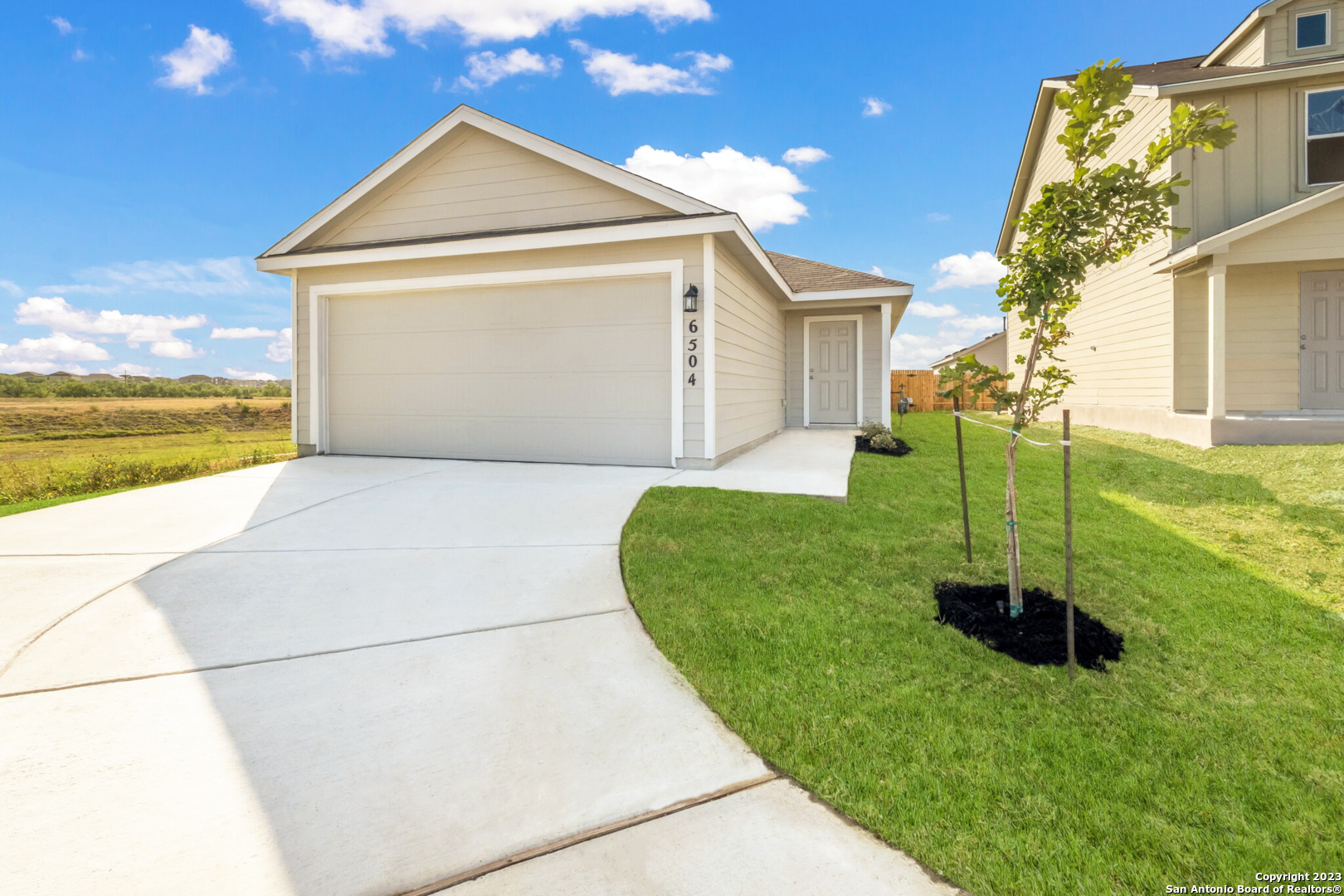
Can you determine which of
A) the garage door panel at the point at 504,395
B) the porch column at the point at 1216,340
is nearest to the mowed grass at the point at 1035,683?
the garage door panel at the point at 504,395

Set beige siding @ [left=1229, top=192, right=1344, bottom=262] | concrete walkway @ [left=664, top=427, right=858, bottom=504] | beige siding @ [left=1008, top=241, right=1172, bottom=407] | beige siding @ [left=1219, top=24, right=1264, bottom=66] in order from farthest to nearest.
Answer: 1. beige siding @ [left=1219, top=24, right=1264, bottom=66]
2. beige siding @ [left=1008, top=241, right=1172, bottom=407]
3. beige siding @ [left=1229, top=192, right=1344, bottom=262]
4. concrete walkway @ [left=664, top=427, right=858, bottom=504]

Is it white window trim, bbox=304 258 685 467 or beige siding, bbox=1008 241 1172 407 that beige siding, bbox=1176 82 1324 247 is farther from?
white window trim, bbox=304 258 685 467

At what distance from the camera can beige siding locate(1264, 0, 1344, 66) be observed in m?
10.2

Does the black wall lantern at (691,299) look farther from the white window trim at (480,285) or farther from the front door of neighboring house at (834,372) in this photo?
the front door of neighboring house at (834,372)

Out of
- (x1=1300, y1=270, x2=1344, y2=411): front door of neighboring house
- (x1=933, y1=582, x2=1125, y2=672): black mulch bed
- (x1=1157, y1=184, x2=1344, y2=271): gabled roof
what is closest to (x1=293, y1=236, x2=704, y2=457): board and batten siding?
(x1=933, y1=582, x2=1125, y2=672): black mulch bed

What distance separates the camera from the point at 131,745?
2.16m

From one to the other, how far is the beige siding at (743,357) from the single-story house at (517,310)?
0.17 feet

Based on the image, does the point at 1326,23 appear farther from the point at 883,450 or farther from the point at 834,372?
the point at 883,450

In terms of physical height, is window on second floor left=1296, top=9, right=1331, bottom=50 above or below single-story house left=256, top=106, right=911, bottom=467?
above

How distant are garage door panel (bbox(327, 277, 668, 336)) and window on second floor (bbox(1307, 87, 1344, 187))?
1085cm

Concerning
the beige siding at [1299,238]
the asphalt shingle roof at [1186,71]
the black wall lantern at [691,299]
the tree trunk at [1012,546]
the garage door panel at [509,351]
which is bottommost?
the tree trunk at [1012,546]

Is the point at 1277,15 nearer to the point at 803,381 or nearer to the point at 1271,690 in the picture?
the point at 803,381

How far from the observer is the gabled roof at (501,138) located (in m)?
7.01

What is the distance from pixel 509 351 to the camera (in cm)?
782
